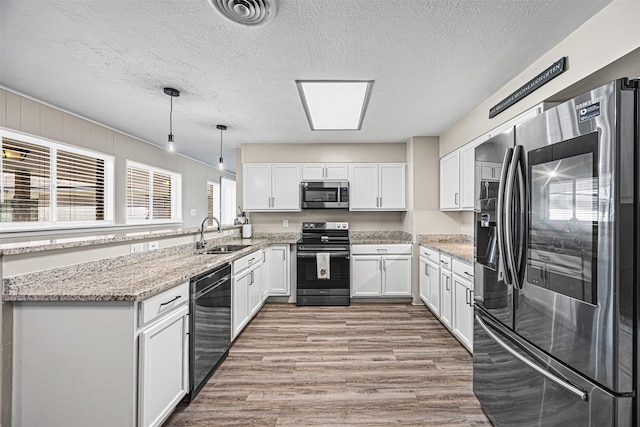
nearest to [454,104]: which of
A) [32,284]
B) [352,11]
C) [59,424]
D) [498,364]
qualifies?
[352,11]

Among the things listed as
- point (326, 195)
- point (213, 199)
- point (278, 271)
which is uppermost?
point (213, 199)

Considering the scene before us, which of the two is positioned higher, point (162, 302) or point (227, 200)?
point (227, 200)

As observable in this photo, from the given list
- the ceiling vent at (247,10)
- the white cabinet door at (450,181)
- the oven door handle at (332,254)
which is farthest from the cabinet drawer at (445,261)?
the ceiling vent at (247,10)

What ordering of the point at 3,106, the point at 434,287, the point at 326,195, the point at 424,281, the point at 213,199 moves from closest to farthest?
1. the point at 3,106
2. the point at 434,287
3. the point at 424,281
4. the point at 326,195
5. the point at 213,199

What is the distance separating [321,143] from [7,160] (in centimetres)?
372

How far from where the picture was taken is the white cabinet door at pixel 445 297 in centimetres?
302

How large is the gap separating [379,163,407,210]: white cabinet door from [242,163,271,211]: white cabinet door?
5.84 ft

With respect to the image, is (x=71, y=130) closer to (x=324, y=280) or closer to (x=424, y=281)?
(x=324, y=280)

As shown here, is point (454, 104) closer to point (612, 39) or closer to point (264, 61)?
point (612, 39)

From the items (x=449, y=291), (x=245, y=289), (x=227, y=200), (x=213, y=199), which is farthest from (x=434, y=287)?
(x=227, y=200)

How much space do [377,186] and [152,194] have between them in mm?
4207

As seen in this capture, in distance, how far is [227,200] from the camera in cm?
900

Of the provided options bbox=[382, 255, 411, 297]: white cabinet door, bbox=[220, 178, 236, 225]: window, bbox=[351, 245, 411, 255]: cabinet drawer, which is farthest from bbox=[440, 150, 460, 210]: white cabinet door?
bbox=[220, 178, 236, 225]: window

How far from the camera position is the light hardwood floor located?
1887 mm
